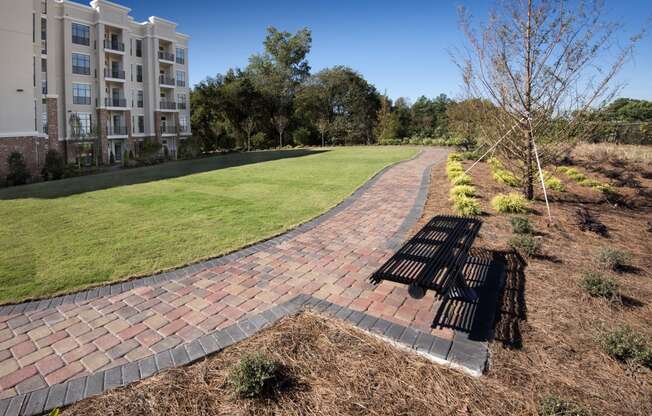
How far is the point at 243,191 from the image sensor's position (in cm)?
1102

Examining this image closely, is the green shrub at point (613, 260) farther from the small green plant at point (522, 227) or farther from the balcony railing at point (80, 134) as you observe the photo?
the balcony railing at point (80, 134)

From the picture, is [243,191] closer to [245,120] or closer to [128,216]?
[128,216]

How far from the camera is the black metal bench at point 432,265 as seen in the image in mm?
3354

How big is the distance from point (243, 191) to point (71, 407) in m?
8.64

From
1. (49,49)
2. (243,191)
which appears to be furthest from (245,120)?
(243,191)

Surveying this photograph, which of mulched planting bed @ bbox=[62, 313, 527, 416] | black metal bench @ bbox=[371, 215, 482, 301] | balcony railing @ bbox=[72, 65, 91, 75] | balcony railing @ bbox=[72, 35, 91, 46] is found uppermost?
balcony railing @ bbox=[72, 35, 91, 46]

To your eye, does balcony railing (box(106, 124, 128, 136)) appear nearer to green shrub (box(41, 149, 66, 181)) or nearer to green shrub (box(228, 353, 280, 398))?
green shrub (box(41, 149, 66, 181))

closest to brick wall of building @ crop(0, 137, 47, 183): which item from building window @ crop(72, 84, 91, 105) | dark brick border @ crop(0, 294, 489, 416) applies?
building window @ crop(72, 84, 91, 105)

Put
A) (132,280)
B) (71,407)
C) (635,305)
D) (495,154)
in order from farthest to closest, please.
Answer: (495,154) < (132,280) < (635,305) < (71,407)

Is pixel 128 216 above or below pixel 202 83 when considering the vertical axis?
below

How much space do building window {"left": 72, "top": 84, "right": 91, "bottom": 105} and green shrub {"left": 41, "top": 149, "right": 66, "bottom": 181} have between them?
13223 mm

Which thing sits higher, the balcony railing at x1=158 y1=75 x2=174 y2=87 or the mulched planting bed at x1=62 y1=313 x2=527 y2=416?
the balcony railing at x1=158 y1=75 x2=174 y2=87

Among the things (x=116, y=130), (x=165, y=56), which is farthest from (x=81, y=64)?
(x=165, y=56)

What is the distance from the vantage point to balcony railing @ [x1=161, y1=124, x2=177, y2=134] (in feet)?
128
